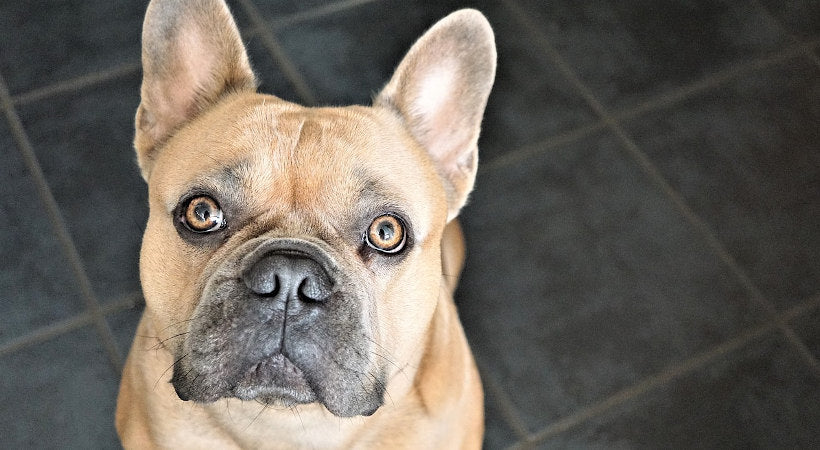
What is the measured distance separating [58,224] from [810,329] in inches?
119

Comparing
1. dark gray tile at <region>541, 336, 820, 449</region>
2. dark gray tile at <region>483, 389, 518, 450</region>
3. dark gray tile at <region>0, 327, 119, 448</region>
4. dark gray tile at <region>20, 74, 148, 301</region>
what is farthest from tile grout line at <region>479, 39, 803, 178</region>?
dark gray tile at <region>0, 327, 119, 448</region>

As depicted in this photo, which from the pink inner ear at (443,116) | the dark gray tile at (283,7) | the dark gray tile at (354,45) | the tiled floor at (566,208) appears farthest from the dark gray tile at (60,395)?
the dark gray tile at (283,7)

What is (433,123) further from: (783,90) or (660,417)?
(783,90)

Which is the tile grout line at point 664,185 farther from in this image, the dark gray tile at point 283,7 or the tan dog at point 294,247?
the tan dog at point 294,247

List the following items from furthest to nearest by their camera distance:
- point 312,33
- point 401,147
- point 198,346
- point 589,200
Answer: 1. point 312,33
2. point 589,200
3. point 401,147
4. point 198,346

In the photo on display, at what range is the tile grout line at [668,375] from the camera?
293cm

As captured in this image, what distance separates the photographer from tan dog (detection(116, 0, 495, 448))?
1.63m

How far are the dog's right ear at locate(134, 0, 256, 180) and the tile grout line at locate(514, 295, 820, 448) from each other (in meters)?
1.69

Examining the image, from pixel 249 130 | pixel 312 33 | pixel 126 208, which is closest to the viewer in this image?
pixel 249 130

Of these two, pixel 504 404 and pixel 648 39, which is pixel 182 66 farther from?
pixel 648 39

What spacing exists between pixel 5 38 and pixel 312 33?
1362 mm

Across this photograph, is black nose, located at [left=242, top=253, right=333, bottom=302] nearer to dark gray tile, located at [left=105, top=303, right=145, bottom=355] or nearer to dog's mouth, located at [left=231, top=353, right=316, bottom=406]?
dog's mouth, located at [left=231, top=353, right=316, bottom=406]

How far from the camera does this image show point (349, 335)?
5.40 ft

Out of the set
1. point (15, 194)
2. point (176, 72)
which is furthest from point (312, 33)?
point (176, 72)
